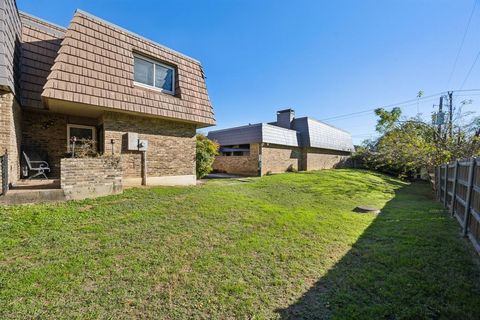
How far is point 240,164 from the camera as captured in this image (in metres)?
17.1

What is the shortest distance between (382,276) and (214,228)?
3105 mm

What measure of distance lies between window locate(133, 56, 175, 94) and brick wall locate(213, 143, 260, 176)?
29.4ft

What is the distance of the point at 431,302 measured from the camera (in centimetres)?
253

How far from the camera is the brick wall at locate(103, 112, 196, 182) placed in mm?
7141

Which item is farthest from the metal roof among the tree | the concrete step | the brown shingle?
the concrete step

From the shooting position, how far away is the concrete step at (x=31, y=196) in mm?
4734

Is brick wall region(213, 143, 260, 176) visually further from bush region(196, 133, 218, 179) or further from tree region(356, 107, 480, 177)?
tree region(356, 107, 480, 177)

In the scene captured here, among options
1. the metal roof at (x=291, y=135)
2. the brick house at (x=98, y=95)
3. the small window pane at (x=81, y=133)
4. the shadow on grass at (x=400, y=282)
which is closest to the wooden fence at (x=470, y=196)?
the shadow on grass at (x=400, y=282)

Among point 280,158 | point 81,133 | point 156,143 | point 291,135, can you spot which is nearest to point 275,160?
point 280,158

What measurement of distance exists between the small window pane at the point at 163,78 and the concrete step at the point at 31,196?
4.95 m

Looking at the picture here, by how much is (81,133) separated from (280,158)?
540 inches

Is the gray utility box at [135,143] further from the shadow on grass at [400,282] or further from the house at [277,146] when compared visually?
the house at [277,146]

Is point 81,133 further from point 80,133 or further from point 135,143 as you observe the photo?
point 135,143

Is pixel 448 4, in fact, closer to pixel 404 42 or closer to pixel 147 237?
pixel 404 42
